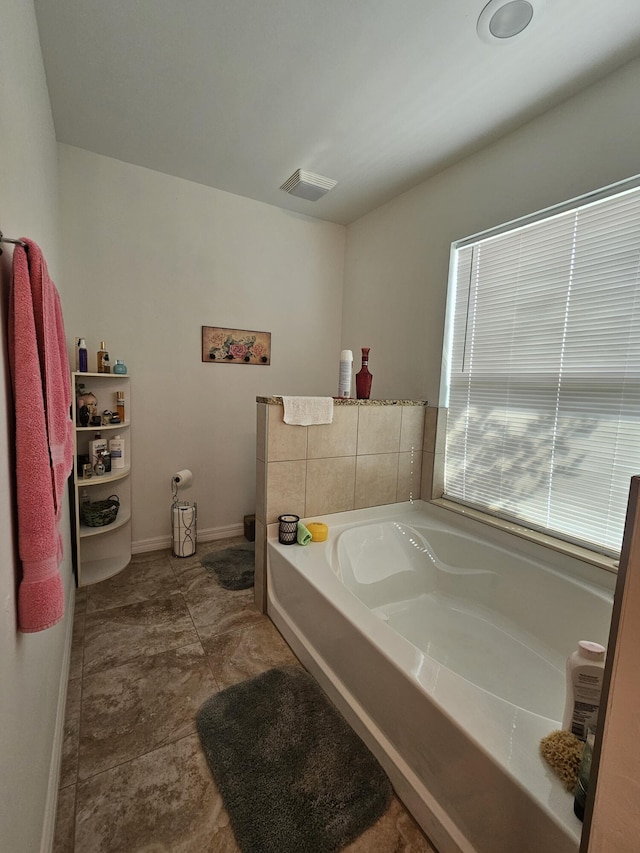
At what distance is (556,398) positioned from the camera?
1727mm

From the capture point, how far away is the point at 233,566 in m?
2.46

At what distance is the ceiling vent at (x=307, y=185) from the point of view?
236cm

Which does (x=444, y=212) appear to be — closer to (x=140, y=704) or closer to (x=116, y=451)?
(x=116, y=451)

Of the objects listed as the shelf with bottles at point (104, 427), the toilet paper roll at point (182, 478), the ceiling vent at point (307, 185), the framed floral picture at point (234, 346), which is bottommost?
the toilet paper roll at point (182, 478)

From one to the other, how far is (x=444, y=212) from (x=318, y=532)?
2.10 metres

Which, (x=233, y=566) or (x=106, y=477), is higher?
(x=106, y=477)

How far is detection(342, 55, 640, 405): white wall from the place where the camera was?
1521mm

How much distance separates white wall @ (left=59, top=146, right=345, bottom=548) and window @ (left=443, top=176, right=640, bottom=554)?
53.1 inches

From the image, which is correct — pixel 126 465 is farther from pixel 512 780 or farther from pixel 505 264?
pixel 505 264

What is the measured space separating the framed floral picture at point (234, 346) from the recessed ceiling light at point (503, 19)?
206 cm

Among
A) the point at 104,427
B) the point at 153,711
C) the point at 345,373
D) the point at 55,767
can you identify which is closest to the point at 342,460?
the point at 345,373

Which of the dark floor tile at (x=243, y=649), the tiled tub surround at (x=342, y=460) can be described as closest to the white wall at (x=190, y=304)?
the tiled tub surround at (x=342, y=460)

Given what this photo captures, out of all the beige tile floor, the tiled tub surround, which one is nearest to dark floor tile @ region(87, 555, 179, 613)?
the beige tile floor

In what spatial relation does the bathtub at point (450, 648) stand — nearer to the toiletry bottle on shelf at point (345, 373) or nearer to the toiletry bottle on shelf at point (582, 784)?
the toiletry bottle on shelf at point (582, 784)
